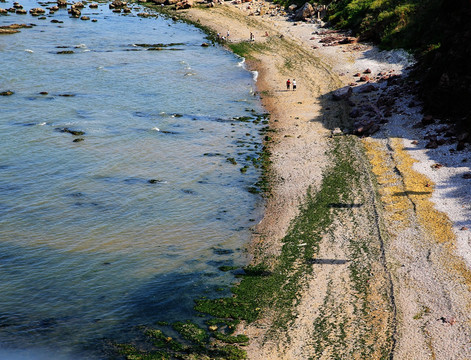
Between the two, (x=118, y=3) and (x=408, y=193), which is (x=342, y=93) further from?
(x=118, y=3)

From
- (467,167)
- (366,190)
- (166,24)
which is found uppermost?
(166,24)

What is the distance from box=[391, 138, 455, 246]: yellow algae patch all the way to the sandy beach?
0.11 meters

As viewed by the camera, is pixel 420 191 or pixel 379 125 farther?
pixel 379 125

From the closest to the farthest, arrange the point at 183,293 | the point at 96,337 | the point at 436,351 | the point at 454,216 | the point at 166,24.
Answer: the point at 436,351 < the point at 96,337 < the point at 183,293 < the point at 454,216 < the point at 166,24

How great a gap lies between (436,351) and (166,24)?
91669 millimetres

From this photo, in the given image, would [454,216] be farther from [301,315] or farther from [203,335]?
[203,335]

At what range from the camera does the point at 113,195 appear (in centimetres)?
3606

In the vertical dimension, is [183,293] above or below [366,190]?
below

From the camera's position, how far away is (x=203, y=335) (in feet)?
76.0

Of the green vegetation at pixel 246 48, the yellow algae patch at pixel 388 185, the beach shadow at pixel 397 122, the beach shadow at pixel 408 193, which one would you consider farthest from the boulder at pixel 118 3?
the beach shadow at pixel 408 193

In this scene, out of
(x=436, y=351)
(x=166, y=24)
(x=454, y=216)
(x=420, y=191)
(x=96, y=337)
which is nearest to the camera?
(x=436, y=351)

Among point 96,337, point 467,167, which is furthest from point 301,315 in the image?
point 467,167

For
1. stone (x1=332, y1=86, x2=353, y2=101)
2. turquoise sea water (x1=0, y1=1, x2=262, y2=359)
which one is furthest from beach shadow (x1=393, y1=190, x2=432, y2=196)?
stone (x1=332, y1=86, x2=353, y2=101)

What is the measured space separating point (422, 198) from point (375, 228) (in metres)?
5.35
